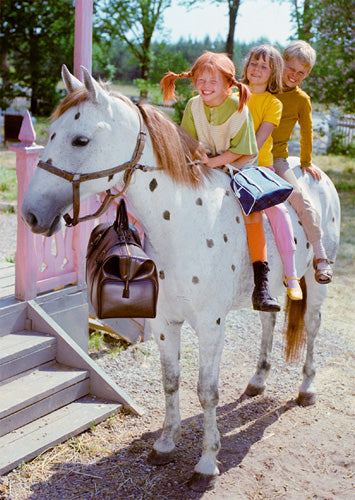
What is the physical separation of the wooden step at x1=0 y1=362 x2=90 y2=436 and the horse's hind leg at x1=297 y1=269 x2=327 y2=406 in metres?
1.79

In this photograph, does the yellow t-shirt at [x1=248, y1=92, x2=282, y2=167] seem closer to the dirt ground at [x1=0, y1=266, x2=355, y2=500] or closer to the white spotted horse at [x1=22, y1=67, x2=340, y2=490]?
the white spotted horse at [x1=22, y1=67, x2=340, y2=490]

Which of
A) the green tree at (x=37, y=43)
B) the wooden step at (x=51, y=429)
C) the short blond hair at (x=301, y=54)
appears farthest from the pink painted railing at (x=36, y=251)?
the green tree at (x=37, y=43)

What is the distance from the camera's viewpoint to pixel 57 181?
2424mm

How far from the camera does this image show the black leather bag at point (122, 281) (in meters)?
2.68

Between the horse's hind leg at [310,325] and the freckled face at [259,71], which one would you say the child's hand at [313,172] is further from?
the freckled face at [259,71]

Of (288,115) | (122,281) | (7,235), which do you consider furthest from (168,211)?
(7,235)

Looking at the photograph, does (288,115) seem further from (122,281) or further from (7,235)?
(7,235)

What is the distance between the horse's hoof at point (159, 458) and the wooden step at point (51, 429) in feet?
1.76

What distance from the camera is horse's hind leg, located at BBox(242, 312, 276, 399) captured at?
4.54 metres

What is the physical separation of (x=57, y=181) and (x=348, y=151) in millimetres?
18148

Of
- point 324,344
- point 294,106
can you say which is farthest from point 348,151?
point 294,106

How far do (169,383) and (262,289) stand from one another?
88 cm

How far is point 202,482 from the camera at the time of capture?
3.26 m

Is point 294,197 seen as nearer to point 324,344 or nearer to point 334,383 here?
point 334,383
